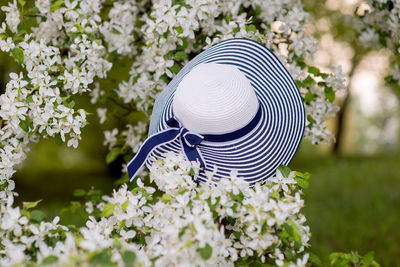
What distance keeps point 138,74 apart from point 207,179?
6.40 feet

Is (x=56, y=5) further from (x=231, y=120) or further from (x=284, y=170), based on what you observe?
(x=284, y=170)

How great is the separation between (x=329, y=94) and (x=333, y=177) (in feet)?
28.7

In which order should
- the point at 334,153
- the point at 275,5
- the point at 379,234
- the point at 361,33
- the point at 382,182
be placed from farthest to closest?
the point at 334,153
the point at 382,182
the point at 379,234
the point at 361,33
the point at 275,5

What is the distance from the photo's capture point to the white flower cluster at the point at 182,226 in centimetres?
198

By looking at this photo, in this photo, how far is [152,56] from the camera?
11.9 ft

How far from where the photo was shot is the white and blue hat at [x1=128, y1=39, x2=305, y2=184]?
8.30 feet

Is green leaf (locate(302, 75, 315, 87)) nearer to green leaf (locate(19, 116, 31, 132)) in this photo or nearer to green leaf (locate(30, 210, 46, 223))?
green leaf (locate(19, 116, 31, 132))

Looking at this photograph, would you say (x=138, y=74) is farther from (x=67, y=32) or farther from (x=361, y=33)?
(x=361, y=33)

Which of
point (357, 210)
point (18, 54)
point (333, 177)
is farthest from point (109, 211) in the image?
point (333, 177)

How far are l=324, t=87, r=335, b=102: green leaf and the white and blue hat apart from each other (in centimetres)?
95

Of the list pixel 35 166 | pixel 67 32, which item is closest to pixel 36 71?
pixel 67 32

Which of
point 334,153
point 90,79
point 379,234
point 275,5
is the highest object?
point 275,5

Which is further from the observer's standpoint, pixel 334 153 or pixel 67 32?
pixel 334 153

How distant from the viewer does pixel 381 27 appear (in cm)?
455
